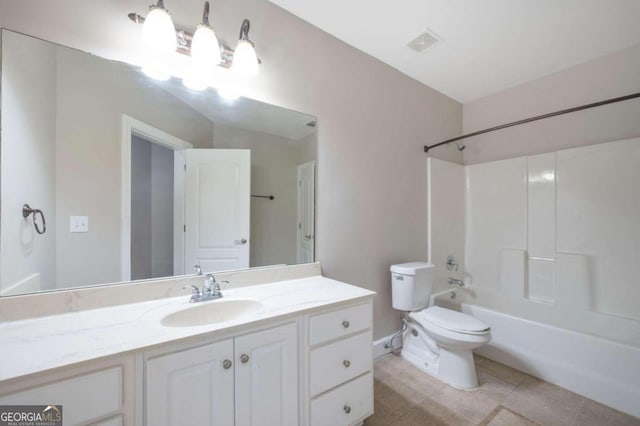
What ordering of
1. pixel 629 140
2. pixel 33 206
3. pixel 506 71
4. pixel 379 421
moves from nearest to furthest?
pixel 33 206 < pixel 379 421 < pixel 629 140 < pixel 506 71

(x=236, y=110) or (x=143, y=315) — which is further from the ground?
(x=236, y=110)

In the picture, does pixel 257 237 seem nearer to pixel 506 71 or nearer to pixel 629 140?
pixel 506 71

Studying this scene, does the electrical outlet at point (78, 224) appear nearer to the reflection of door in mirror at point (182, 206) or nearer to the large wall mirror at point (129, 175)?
Result: the large wall mirror at point (129, 175)

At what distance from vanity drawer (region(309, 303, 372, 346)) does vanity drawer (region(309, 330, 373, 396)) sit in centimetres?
4

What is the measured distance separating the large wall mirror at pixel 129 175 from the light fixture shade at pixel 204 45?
0.58ft

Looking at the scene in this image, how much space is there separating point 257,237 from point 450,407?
1576 millimetres

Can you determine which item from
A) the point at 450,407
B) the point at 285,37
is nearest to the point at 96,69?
the point at 285,37

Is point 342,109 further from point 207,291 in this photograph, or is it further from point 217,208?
point 207,291

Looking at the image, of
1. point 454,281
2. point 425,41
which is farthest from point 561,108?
point 454,281

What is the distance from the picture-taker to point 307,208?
172cm

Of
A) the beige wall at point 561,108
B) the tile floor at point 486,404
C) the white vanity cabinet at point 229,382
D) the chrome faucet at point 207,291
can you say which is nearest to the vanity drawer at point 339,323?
the white vanity cabinet at point 229,382

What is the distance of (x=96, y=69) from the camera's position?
1092 mm

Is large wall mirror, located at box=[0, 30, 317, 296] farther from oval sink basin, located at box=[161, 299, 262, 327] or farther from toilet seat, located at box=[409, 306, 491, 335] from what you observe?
toilet seat, located at box=[409, 306, 491, 335]

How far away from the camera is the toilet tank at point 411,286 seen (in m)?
1.94
